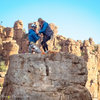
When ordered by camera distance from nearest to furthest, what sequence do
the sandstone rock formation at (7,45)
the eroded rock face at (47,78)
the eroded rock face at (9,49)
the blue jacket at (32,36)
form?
the eroded rock face at (47,78), the blue jacket at (32,36), the eroded rock face at (9,49), the sandstone rock formation at (7,45)

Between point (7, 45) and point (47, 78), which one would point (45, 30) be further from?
point (7, 45)

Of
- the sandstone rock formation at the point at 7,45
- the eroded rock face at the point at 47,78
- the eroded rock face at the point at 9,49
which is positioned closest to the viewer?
→ the eroded rock face at the point at 47,78

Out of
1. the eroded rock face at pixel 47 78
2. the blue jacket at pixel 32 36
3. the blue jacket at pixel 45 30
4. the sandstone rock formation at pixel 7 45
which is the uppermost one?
the sandstone rock formation at pixel 7 45

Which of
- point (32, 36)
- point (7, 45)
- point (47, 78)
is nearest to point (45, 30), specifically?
point (32, 36)

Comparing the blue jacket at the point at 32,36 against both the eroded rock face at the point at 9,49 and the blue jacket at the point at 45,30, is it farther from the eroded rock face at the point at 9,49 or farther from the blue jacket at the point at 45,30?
the eroded rock face at the point at 9,49

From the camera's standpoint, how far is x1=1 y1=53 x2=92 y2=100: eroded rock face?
17.2ft

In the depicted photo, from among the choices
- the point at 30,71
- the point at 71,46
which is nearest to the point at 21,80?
the point at 30,71

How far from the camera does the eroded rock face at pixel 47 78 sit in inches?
206

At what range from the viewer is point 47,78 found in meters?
5.34

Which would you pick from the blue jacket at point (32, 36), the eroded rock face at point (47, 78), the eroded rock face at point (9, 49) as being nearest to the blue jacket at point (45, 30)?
the blue jacket at point (32, 36)

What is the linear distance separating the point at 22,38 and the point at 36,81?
3096 cm

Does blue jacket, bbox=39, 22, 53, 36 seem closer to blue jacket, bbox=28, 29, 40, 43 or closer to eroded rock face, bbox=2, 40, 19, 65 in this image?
blue jacket, bbox=28, 29, 40, 43

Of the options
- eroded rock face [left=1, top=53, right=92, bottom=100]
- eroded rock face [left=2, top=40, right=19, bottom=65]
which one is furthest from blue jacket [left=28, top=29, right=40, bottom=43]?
eroded rock face [left=2, top=40, right=19, bottom=65]

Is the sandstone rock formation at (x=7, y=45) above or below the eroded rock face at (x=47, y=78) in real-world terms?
above
